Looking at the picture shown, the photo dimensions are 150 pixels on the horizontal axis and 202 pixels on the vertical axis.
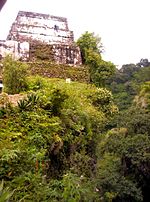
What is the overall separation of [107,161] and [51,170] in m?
10.3

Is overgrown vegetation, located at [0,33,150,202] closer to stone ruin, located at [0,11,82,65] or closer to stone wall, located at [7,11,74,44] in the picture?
stone ruin, located at [0,11,82,65]

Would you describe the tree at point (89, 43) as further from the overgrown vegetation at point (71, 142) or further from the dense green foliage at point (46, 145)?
the dense green foliage at point (46, 145)

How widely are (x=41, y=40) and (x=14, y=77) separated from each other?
32.0 feet

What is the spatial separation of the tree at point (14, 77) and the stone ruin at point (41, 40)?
5988 mm

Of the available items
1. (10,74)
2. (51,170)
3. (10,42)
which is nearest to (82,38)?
(10,42)

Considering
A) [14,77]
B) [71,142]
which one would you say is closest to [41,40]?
[14,77]

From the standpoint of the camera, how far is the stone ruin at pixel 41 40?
18694mm

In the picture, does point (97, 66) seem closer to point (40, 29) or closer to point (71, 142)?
point (40, 29)

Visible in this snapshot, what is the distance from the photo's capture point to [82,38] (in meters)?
21.1

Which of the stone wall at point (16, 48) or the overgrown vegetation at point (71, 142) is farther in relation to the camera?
the stone wall at point (16, 48)

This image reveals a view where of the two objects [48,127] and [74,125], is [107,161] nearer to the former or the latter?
[74,125]

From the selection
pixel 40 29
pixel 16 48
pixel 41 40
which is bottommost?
pixel 16 48

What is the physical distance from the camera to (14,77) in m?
11.3

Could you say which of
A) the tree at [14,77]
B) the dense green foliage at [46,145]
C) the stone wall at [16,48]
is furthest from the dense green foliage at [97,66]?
the tree at [14,77]
